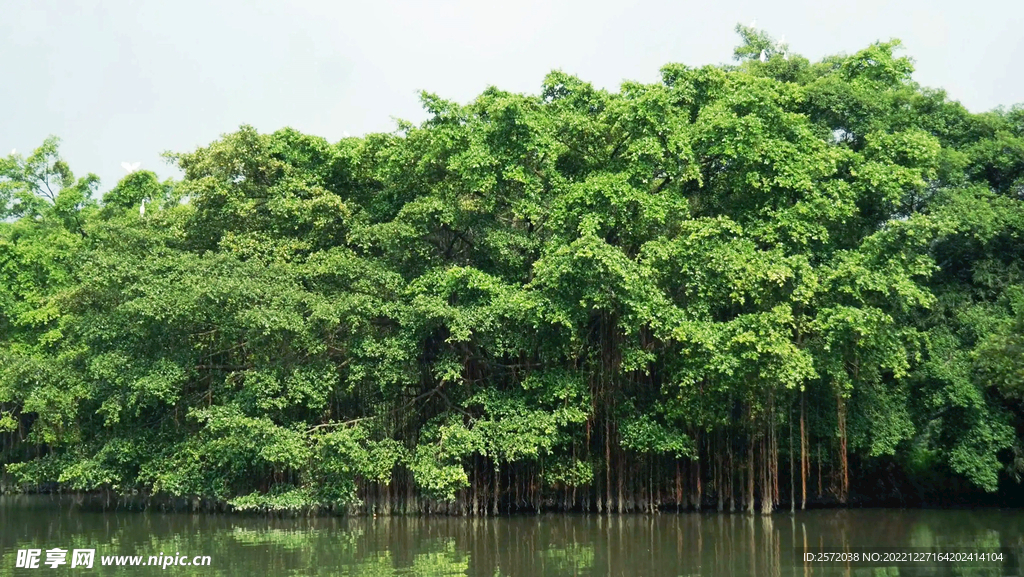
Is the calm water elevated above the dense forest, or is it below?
below

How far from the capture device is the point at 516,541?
1531 cm

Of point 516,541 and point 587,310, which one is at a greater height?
point 587,310

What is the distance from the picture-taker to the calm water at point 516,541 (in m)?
12.7

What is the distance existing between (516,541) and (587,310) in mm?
4235

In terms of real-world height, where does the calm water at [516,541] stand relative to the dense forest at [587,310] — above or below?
below

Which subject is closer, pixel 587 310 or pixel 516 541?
pixel 516 541

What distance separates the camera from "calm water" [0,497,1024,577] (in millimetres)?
12719

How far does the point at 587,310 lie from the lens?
57.6 ft

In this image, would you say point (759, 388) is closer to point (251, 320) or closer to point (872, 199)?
point (872, 199)

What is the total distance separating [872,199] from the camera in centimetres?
1878

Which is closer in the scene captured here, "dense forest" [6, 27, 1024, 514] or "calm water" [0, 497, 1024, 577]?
"calm water" [0, 497, 1024, 577]

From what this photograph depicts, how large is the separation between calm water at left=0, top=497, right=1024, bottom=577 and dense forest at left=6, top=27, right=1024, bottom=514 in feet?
2.60

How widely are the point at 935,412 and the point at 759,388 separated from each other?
376cm

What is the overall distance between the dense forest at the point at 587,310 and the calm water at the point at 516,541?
2.60ft
